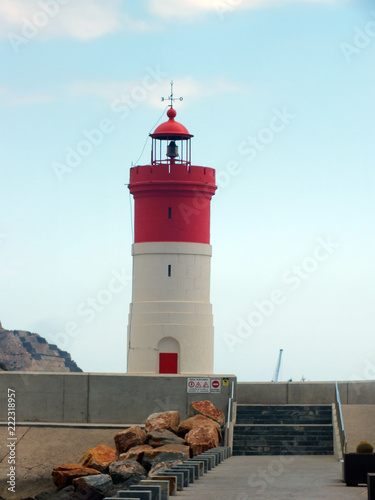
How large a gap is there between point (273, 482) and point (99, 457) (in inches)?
285

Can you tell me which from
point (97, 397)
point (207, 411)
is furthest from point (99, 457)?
point (97, 397)

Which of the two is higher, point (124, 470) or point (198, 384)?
point (198, 384)

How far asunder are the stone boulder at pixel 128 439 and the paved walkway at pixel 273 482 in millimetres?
2738

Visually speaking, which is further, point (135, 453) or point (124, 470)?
point (135, 453)

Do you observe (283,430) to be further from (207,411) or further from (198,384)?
(198,384)

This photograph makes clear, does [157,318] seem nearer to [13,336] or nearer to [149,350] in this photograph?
[149,350]

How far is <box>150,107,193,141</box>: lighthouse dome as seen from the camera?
3541 centimetres

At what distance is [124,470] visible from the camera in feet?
75.2

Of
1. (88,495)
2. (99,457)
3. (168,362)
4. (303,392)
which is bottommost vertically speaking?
(88,495)

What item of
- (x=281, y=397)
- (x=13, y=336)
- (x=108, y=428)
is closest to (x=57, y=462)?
(x=108, y=428)

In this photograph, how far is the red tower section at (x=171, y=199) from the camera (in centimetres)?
3475

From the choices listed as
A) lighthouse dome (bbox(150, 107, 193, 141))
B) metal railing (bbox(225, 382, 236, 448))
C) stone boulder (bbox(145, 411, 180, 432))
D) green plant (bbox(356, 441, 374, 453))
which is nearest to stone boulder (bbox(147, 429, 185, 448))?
stone boulder (bbox(145, 411, 180, 432))

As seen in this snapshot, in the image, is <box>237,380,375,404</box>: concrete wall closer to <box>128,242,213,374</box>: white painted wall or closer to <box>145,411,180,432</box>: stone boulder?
<box>145,411,180,432</box>: stone boulder

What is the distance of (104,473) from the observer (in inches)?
930
